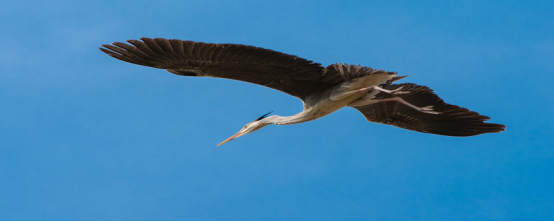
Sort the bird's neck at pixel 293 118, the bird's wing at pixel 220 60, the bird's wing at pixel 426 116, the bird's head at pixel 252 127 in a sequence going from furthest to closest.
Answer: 1. the bird's head at pixel 252 127
2. the bird's wing at pixel 426 116
3. the bird's neck at pixel 293 118
4. the bird's wing at pixel 220 60

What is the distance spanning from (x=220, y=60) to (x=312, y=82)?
1713 millimetres

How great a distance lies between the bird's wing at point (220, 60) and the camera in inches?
397

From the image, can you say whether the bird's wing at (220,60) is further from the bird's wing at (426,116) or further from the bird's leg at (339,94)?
the bird's wing at (426,116)

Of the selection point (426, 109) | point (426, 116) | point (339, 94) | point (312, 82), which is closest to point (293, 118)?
point (312, 82)

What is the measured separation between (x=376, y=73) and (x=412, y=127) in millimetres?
2527

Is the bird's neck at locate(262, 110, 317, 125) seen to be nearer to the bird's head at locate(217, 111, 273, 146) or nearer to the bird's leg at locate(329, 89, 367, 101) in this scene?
the bird's head at locate(217, 111, 273, 146)

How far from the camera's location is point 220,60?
10.4 meters

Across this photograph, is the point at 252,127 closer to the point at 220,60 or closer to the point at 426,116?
the point at 220,60

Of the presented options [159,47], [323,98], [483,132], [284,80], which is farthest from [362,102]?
[159,47]

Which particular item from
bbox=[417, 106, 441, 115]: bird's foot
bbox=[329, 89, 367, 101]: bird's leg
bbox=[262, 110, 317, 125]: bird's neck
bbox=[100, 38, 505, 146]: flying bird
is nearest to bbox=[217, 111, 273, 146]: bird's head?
bbox=[100, 38, 505, 146]: flying bird

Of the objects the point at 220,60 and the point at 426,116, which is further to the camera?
the point at 426,116

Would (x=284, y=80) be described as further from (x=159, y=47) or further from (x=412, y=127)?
(x=412, y=127)

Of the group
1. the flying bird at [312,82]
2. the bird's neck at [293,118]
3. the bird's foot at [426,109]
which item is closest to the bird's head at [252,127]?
the flying bird at [312,82]

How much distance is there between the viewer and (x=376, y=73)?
1093cm
